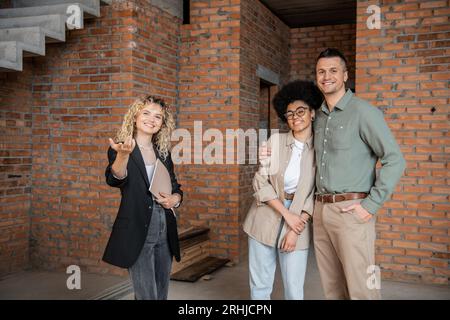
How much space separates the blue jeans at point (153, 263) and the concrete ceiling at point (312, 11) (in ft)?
14.9

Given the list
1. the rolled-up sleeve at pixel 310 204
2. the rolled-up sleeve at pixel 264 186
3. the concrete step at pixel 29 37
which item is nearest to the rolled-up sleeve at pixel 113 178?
the rolled-up sleeve at pixel 264 186

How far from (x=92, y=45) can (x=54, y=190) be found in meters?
1.57

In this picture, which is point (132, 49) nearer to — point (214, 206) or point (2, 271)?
point (214, 206)

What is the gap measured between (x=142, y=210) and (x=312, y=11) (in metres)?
5.14

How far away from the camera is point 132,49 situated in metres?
4.57

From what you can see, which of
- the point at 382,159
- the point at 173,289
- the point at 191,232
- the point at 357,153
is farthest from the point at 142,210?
the point at 191,232

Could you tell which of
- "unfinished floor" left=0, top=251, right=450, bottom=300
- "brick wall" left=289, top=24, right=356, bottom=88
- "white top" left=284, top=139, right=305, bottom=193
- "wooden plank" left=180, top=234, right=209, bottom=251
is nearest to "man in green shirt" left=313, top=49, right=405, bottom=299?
"white top" left=284, top=139, right=305, bottom=193

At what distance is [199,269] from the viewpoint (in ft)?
16.4

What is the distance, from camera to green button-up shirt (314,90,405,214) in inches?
98.7

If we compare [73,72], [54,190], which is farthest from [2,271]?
[73,72]

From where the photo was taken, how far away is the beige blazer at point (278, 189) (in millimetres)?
2725

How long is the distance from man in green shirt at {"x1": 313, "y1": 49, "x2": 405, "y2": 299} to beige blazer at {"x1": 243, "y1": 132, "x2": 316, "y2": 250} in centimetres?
6

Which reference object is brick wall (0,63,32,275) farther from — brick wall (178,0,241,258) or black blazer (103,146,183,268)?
black blazer (103,146,183,268)

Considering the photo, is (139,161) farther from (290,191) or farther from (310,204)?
(310,204)
